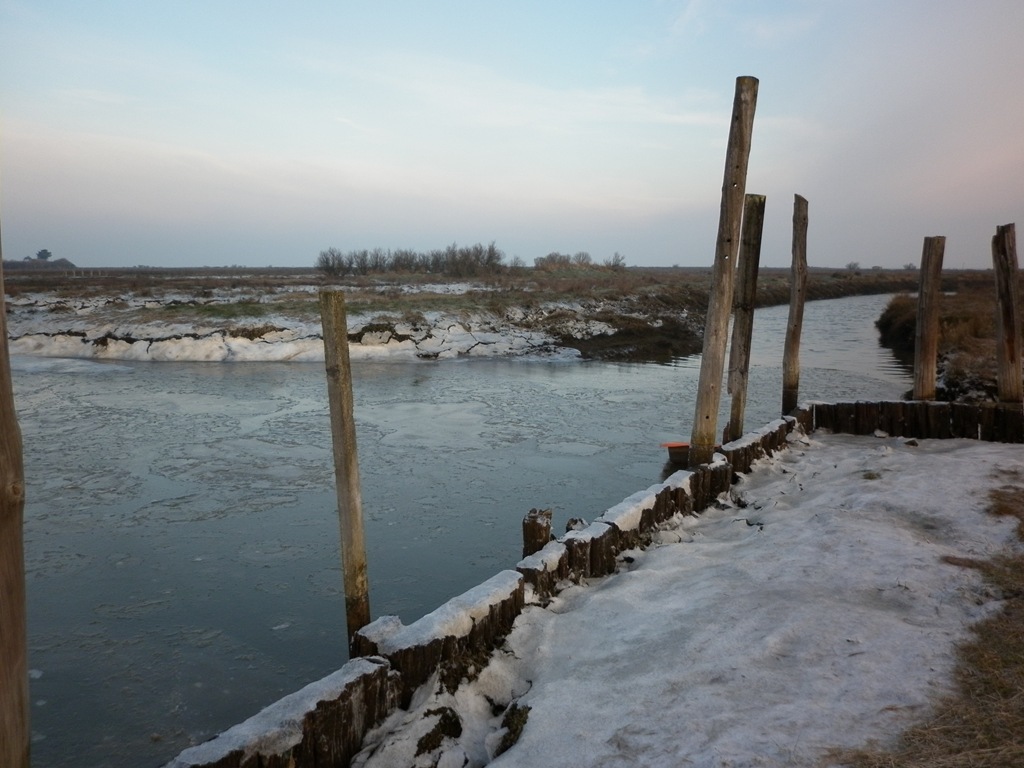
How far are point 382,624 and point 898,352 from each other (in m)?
25.7

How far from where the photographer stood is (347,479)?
14.3 feet

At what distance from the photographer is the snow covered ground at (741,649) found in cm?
315

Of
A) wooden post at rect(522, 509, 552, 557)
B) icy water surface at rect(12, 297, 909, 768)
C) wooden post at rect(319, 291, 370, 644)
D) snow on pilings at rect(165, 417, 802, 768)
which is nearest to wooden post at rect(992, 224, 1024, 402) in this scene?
icy water surface at rect(12, 297, 909, 768)

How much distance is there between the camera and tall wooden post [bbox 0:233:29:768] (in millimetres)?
2223

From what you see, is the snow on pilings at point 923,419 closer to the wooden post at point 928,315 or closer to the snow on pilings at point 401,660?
the wooden post at point 928,315

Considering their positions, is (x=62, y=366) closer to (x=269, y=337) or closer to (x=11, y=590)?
(x=269, y=337)

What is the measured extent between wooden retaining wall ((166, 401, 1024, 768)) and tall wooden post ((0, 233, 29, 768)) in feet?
2.39

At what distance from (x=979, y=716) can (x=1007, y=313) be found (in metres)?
8.22

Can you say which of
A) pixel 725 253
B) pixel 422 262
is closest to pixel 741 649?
pixel 725 253

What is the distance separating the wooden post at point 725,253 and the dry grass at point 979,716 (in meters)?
3.89

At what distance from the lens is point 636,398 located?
15.8 metres

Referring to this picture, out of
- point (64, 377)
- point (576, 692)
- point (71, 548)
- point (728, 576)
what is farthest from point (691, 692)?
point (64, 377)

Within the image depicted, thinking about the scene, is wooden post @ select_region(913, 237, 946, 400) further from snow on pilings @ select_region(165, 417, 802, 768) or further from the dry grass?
the dry grass

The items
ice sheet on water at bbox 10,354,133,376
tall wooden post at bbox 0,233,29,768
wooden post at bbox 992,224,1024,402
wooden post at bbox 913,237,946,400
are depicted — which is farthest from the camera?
ice sheet on water at bbox 10,354,133,376
